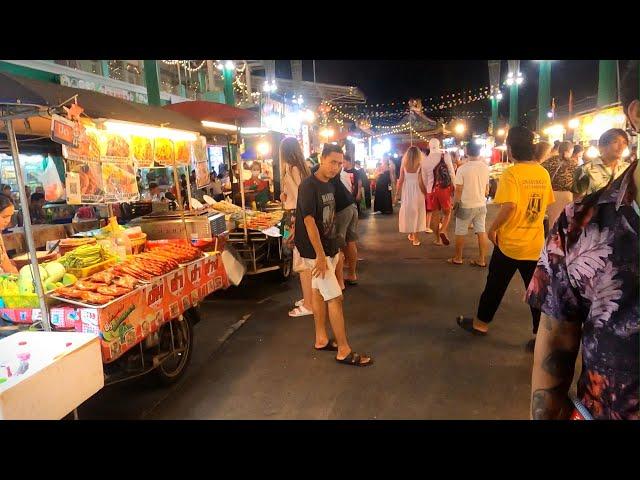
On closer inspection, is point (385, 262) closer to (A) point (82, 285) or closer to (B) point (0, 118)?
(A) point (82, 285)

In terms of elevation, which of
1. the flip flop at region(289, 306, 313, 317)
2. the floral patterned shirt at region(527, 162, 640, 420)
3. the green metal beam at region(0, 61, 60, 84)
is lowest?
the flip flop at region(289, 306, 313, 317)

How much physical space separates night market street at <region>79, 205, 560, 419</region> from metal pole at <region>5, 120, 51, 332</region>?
3.75 feet

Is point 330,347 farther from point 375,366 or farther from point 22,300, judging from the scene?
point 22,300

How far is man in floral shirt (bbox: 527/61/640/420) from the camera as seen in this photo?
1.20m

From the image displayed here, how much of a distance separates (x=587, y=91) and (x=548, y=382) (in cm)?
4398

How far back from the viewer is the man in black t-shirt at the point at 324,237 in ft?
13.7

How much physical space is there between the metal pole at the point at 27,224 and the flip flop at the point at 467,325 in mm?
3990

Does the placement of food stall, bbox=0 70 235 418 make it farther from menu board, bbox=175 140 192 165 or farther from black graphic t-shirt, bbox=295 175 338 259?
black graphic t-shirt, bbox=295 175 338 259

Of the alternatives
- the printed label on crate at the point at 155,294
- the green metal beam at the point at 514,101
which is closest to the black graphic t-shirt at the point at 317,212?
the printed label on crate at the point at 155,294

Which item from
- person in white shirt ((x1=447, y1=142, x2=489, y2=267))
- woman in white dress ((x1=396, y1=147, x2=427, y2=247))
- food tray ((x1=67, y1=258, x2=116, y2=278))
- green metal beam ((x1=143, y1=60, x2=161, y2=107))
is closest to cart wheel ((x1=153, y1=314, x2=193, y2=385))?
food tray ((x1=67, y1=258, x2=116, y2=278))

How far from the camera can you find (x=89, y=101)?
13.2 ft

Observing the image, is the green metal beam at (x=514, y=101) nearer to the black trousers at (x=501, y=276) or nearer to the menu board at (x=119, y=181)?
the black trousers at (x=501, y=276)

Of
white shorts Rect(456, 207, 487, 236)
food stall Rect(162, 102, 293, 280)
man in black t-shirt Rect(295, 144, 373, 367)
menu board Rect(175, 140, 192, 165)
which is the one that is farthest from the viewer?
white shorts Rect(456, 207, 487, 236)

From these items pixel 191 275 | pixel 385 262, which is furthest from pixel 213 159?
pixel 191 275
